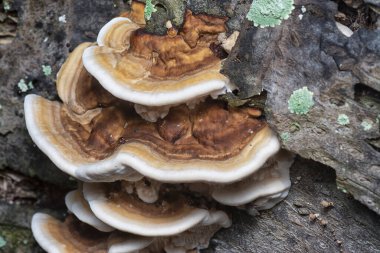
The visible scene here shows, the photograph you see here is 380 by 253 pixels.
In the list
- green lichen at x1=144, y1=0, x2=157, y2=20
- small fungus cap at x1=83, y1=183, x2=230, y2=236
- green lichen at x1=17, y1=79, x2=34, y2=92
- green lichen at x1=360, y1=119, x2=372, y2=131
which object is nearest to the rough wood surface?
green lichen at x1=360, y1=119, x2=372, y2=131

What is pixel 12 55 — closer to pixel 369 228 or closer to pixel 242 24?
pixel 242 24

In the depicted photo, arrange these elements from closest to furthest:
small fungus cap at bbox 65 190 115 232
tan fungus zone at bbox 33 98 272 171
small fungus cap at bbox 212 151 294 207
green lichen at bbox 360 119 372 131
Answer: green lichen at bbox 360 119 372 131, tan fungus zone at bbox 33 98 272 171, small fungus cap at bbox 212 151 294 207, small fungus cap at bbox 65 190 115 232

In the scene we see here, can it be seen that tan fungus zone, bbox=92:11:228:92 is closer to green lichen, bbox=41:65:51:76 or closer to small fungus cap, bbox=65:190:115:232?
green lichen, bbox=41:65:51:76

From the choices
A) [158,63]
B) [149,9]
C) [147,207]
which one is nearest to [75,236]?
[147,207]

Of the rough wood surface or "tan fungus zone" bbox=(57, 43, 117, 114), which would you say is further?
"tan fungus zone" bbox=(57, 43, 117, 114)

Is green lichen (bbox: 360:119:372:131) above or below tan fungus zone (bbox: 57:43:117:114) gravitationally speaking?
below

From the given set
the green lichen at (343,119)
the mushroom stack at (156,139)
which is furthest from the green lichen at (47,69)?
the green lichen at (343,119)
